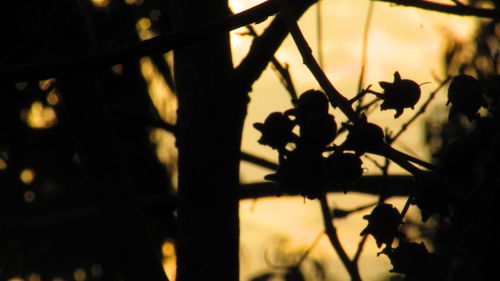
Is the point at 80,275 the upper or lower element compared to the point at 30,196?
lower

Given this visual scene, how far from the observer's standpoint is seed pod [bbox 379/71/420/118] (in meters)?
1.87

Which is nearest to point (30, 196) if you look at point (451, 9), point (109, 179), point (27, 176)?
point (27, 176)

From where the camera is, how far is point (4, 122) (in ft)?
16.1

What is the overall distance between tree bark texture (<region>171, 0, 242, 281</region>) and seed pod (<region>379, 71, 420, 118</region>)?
26.3 inches

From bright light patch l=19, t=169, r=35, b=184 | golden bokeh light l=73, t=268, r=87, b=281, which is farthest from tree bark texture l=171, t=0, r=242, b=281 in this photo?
golden bokeh light l=73, t=268, r=87, b=281

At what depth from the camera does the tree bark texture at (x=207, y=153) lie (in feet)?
7.86

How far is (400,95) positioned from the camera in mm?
1873

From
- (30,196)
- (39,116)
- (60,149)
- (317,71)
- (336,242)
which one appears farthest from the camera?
(60,149)

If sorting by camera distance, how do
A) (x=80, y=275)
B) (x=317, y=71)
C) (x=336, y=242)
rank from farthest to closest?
(x=80, y=275), (x=336, y=242), (x=317, y=71)

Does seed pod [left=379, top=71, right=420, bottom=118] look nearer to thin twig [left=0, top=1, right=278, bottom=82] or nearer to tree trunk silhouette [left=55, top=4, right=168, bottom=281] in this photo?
thin twig [left=0, top=1, right=278, bottom=82]

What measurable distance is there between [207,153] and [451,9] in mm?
933

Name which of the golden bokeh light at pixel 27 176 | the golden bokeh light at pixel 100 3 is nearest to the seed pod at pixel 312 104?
the golden bokeh light at pixel 100 3

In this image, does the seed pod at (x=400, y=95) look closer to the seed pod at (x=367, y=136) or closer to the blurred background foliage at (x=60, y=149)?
the seed pod at (x=367, y=136)

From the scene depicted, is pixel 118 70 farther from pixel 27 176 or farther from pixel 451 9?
pixel 451 9
